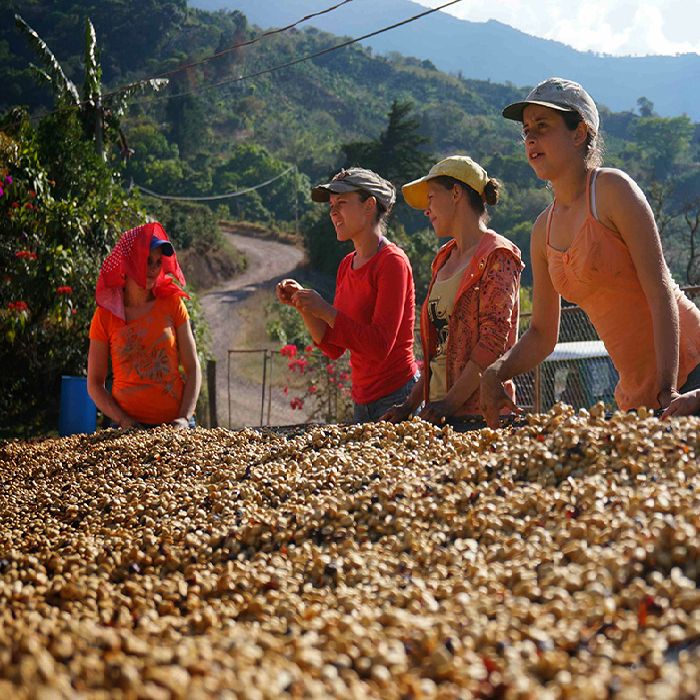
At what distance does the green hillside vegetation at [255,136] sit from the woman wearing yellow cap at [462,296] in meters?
4.60

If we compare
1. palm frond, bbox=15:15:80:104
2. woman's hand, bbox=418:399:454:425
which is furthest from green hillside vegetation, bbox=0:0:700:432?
woman's hand, bbox=418:399:454:425

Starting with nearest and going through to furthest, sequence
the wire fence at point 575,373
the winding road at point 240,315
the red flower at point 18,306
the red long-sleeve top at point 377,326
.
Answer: the red long-sleeve top at point 377,326
the red flower at point 18,306
the wire fence at point 575,373
the winding road at point 240,315

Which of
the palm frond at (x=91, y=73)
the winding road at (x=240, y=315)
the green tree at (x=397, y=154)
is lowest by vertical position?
the winding road at (x=240, y=315)

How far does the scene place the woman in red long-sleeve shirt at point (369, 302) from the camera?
2.73 m

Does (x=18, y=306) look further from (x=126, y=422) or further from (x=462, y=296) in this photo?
(x=462, y=296)

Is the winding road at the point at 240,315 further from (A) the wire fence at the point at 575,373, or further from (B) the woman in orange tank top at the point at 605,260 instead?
(B) the woman in orange tank top at the point at 605,260

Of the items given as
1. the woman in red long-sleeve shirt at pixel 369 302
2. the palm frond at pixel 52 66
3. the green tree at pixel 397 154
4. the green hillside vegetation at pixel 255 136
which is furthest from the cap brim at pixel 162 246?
the green tree at pixel 397 154

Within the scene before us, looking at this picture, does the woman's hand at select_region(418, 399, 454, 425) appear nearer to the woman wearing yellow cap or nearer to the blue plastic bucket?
the woman wearing yellow cap

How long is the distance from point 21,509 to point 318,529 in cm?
116

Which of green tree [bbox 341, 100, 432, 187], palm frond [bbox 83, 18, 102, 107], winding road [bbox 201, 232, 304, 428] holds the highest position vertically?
green tree [bbox 341, 100, 432, 187]

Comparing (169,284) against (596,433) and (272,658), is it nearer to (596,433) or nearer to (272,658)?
(596,433)

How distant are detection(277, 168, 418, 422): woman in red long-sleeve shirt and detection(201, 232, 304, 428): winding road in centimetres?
1048

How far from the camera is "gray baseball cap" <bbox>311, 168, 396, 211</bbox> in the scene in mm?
2965

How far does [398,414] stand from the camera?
2.69 m
